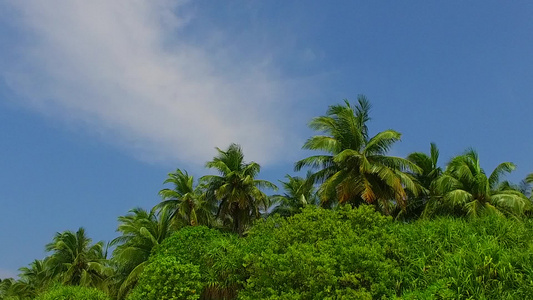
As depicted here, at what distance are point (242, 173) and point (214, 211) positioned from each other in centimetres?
350

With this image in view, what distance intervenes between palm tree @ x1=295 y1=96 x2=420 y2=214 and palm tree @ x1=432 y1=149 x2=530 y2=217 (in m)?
1.55

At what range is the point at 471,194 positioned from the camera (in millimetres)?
25531

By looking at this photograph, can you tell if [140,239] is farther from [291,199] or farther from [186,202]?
[291,199]

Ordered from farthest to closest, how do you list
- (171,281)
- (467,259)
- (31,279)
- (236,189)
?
1. (31,279)
2. (236,189)
3. (171,281)
4. (467,259)

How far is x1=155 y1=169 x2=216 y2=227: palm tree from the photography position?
110 ft

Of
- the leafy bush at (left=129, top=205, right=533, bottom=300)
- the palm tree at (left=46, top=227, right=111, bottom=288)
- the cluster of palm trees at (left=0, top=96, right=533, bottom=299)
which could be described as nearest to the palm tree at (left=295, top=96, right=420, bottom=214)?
the cluster of palm trees at (left=0, top=96, right=533, bottom=299)

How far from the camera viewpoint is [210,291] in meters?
22.5

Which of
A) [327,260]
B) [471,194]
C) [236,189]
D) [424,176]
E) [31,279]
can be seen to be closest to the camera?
[327,260]

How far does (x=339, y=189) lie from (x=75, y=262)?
2604 centimetres

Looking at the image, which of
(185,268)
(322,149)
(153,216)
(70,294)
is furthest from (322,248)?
(153,216)

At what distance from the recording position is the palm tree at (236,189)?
32.2 meters

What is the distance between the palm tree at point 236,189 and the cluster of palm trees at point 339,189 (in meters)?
0.06

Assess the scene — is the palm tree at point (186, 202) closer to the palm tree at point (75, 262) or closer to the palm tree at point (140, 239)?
the palm tree at point (140, 239)

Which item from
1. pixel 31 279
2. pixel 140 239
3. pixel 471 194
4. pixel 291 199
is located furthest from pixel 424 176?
pixel 31 279
